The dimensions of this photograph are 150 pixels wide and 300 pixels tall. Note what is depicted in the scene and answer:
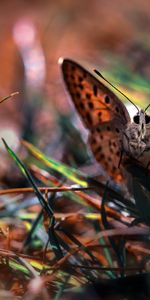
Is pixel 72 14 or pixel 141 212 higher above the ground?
pixel 72 14

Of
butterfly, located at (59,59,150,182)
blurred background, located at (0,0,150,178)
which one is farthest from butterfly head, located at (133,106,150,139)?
blurred background, located at (0,0,150,178)

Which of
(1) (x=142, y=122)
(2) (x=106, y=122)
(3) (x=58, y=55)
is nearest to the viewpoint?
(1) (x=142, y=122)

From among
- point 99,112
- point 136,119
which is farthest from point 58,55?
point 136,119

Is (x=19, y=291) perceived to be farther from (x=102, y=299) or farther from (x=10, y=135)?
(x=10, y=135)

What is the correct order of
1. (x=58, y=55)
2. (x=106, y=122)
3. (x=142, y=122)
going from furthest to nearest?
(x=58, y=55) → (x=106, y=122) → (x=142, y=122)

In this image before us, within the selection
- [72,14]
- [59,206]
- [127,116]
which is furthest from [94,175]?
[72,14]

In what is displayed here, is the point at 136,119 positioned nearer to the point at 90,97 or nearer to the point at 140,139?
the point at 140,139

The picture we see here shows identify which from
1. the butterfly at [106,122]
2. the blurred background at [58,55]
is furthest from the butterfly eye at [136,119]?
the blurred background at [58,55]
